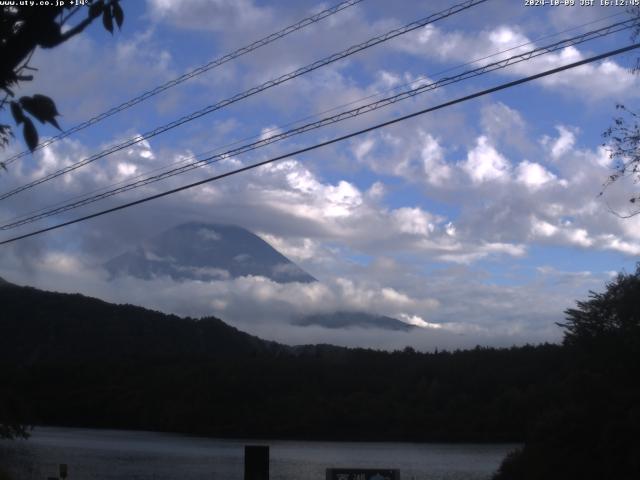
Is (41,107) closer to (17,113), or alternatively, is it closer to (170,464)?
(17,113)

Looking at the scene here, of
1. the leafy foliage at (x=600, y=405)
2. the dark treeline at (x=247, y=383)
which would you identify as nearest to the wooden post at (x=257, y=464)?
the leafy foliage at (x=600, y=405)

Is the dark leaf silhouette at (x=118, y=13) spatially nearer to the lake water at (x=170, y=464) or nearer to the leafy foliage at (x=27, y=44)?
the leafy foliage at (x=27, y=44)

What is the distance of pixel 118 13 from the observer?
4.75m

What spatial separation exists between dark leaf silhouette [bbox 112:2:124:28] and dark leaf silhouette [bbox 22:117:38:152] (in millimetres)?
869

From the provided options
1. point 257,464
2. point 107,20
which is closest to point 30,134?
point 107,20

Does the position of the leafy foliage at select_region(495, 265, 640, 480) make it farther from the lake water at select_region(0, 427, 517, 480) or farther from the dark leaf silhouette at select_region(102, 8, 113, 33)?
the dark leaf silhouette at select_region(102, 8, 113, 33)

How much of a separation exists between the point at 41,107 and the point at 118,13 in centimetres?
86

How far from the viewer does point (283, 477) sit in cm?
3012

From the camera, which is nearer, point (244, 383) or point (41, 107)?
point (41, 107)

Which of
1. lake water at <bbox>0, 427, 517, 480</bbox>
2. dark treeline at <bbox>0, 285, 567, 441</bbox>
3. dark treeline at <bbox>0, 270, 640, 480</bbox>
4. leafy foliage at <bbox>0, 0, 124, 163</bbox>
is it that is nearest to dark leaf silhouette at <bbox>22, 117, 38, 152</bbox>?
leafy foliage at <bbox>0, 0, 124, 163</bbox>

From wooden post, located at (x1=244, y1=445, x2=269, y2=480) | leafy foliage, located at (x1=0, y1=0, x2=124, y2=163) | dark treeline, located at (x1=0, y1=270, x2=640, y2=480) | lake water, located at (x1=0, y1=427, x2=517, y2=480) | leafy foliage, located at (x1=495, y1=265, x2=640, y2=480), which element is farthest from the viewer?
dark treeline, located at (x1=0, y1=270, x2=640, y2=480)

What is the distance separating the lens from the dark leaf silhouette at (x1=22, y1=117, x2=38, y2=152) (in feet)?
14.2

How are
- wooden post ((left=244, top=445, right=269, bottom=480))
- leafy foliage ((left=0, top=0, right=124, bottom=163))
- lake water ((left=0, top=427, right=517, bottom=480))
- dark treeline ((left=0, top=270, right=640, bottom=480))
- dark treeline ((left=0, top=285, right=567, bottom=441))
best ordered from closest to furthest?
leafy foliage ((left=0, top=0, right=124, bottom=163)), wooden post ((left=244, top=445, right=269, bottom=480)), lake water ((left=0, top=427, right=517, bottom=480)), dark treeline ((left=0, top=270, right=640, bottom=480)), dark treeline ((left=0, top=285, right=567, bottom=441))

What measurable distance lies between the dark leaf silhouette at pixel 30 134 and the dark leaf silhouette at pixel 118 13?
87cm
